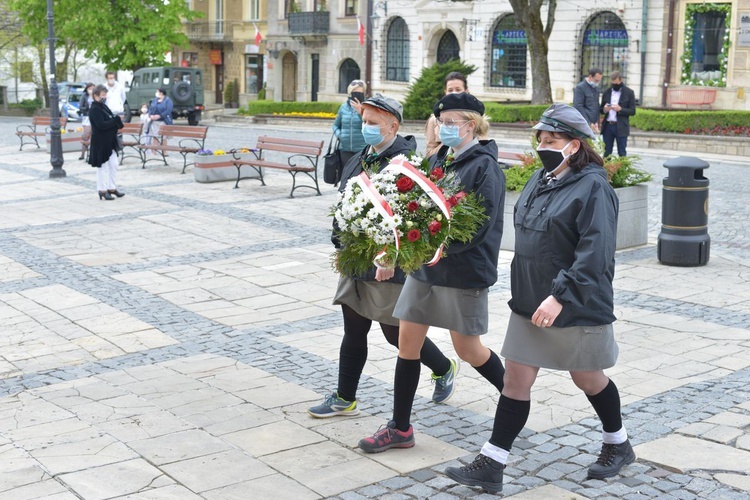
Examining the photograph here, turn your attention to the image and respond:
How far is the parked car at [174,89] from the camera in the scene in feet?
134

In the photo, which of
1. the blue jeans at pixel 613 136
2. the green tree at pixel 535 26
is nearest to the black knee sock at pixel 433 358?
the blue jeans at pixel 613 136

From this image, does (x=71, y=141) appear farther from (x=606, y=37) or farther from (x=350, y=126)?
(x=606, y=37)

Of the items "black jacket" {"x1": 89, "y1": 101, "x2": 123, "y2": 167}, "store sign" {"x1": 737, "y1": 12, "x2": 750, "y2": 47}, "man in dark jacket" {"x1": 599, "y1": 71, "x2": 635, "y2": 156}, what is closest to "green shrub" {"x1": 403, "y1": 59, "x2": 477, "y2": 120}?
"store sign" {"x1": 737, "y1": 12, "x2": 750, "y2": 47}

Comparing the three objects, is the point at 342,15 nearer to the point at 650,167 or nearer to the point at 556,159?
the point at 650,167

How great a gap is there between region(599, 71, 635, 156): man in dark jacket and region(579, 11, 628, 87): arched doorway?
55.1 feet

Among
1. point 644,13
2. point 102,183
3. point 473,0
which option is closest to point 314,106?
point 473,0

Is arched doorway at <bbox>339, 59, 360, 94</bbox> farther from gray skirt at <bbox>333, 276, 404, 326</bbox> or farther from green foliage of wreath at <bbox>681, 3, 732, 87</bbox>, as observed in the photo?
gray skirt at <bbox>333, 276, 404, 326</bbox>

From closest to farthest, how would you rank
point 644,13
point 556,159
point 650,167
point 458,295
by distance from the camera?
1. point 556,159
2. point 458,295
3. point 650,167
4. point 644,13

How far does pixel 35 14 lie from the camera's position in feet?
150

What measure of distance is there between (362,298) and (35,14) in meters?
43.4

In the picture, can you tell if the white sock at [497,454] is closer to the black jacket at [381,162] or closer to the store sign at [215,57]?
the black jacket at [381,162]

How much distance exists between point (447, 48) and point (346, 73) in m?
6.88

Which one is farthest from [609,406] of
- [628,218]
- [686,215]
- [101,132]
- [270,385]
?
[101,132]

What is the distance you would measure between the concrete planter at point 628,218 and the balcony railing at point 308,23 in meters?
38.1
